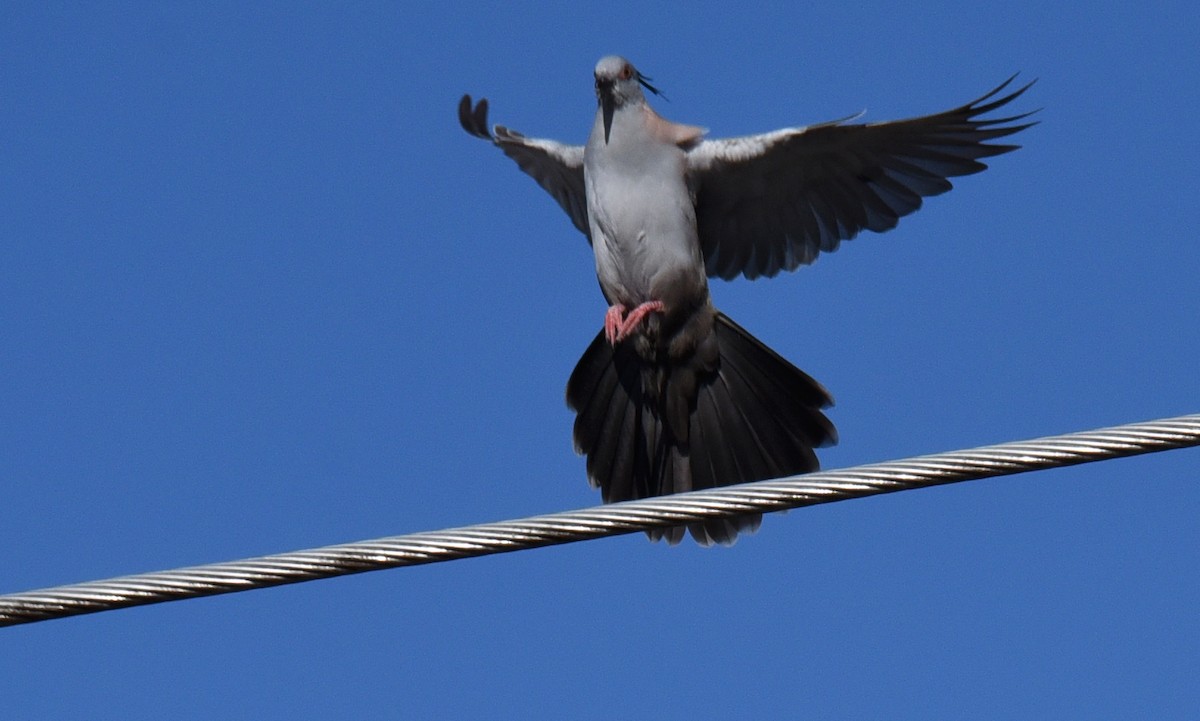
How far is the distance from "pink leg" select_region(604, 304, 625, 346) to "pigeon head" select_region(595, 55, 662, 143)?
90 centimetres

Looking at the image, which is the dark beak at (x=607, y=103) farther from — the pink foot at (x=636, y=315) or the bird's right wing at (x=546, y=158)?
the pink foot at (x=636, y=315)

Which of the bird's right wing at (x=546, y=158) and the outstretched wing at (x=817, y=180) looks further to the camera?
the bird's right wing at (x=546, y=158)

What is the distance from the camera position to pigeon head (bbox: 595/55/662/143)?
8.76 metres

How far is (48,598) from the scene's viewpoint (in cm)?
446

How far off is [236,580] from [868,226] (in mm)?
5358

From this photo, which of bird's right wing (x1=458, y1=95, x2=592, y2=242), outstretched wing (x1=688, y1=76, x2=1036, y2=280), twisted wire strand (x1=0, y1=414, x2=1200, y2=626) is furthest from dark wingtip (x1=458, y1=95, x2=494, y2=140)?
twisted wire strand (x1=0, y1=414, x2=1200, y2=626)

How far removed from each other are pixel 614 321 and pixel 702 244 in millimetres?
841

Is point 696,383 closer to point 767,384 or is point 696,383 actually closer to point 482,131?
point 767,384

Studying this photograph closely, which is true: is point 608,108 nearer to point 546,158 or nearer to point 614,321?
point 546,158

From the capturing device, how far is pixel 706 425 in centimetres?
914

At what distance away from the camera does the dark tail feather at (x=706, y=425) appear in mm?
8859

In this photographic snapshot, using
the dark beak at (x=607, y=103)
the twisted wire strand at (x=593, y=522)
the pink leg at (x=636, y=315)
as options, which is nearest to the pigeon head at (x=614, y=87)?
the dark beak at (x=607, y=103)

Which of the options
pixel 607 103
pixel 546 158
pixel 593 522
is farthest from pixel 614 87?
pixel 593 522

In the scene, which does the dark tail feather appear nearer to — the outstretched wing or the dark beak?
the outstretched wing
